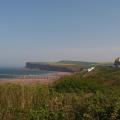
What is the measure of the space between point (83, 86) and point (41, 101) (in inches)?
401

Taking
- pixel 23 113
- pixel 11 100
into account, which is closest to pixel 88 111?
pixel 23 113

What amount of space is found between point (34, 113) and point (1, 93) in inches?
177

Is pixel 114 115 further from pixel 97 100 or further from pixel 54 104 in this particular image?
pixel 54 104

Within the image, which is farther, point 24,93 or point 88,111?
point 24,93

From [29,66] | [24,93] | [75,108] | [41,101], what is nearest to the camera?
[75,108]

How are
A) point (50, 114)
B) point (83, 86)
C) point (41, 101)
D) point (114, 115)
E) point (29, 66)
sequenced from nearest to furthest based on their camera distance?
point (114, 115), point (50, 114), point (41, 101), point (83, 86), point (29, 66)

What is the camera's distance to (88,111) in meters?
8.84

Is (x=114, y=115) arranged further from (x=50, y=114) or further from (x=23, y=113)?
(x=23, y=113)

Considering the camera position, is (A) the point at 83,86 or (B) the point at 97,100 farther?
(A) the point at 83,86

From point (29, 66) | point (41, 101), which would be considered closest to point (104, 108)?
point (41, 101)

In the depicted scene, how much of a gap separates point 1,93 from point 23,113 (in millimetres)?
3938

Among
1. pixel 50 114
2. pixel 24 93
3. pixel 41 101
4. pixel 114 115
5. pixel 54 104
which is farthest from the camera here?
pixel 24 93

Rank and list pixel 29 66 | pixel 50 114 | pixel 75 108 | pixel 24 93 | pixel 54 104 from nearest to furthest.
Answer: pixel 50 114 < pixel 75 108 < pixel 54 104 < pixel 24 93 < pixel 29 66

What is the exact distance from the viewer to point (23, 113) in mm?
9156
